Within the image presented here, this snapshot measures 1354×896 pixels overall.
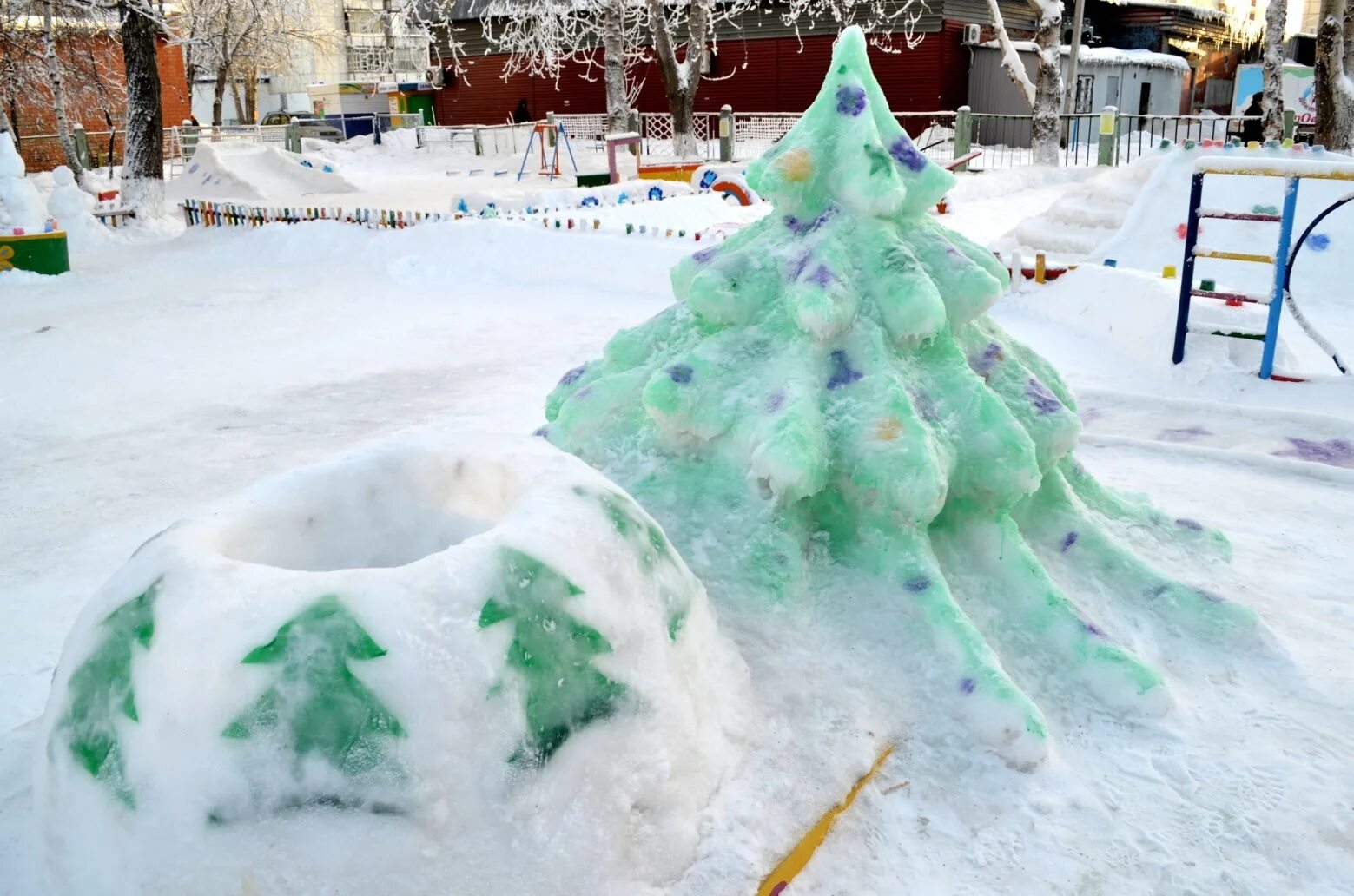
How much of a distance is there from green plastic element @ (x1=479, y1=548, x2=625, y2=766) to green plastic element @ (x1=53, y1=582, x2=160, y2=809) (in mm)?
662

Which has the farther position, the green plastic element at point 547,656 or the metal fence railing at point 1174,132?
the metal fence railing at point 1174,132

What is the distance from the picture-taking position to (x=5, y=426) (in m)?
6.71

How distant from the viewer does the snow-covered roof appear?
2982cm

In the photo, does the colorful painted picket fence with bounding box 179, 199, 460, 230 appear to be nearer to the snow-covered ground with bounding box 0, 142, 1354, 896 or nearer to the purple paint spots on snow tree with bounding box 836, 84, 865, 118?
the snow-covered ground with bounding box 0, 142, 1354, 896

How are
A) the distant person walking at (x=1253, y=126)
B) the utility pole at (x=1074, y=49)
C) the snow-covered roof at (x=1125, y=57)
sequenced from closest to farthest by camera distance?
1. the distant person walking at (x=1253, y=126)
2. the utility pole at (x=1074, y=49)
3. the snow-covered roof at (x=1125, y=57)

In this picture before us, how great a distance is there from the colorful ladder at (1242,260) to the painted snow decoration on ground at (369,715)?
5.51 meters

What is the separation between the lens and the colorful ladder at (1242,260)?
246 inches

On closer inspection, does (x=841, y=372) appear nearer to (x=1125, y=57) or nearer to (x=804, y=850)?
(x=804, y=850)

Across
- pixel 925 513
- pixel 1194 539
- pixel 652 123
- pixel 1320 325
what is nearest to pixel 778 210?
pixel 925 513

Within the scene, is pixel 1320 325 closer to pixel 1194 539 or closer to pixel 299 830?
pixel 1194 539

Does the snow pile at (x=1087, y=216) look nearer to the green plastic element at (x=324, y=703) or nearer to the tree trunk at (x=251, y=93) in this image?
the green plastic element at (x=324, y=703)

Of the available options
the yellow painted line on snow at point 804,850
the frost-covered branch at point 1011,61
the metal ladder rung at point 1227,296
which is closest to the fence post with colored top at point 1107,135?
the frost-covered branch at point 1011,61

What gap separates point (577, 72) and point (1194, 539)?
103ft

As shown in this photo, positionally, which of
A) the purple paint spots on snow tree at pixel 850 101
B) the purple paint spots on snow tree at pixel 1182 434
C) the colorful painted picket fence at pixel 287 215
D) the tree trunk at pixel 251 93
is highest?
the tree trunk at pixel 251 93
